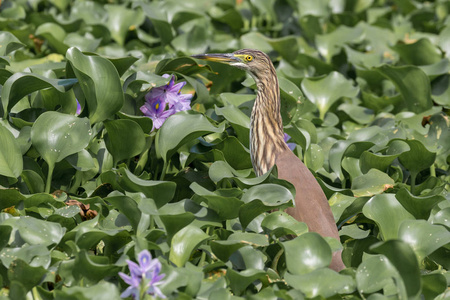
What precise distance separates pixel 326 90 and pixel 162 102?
5.94 feet

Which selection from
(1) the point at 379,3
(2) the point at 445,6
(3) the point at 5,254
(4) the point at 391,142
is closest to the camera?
(3) the point at 5,254

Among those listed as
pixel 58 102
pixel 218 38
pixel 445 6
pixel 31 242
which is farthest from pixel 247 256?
pixel 445 6

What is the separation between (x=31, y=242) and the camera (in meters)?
3.72

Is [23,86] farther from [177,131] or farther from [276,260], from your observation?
[276,260]

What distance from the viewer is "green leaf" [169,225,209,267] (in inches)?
146

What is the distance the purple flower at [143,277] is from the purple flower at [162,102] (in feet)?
5.48

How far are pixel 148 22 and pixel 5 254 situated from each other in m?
4.37

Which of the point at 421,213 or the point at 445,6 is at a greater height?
the point at 421,213

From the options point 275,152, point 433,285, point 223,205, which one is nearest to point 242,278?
point 223,205

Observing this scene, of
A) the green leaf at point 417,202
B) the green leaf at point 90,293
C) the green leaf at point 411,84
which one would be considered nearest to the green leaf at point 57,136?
the green leaf at point 90,293

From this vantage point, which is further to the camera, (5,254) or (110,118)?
(110,118)

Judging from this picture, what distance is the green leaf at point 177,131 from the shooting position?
4422 millimetres

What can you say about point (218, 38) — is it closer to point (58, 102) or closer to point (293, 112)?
point (293, 112)

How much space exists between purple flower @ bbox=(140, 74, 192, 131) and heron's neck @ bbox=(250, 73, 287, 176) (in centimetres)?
53
